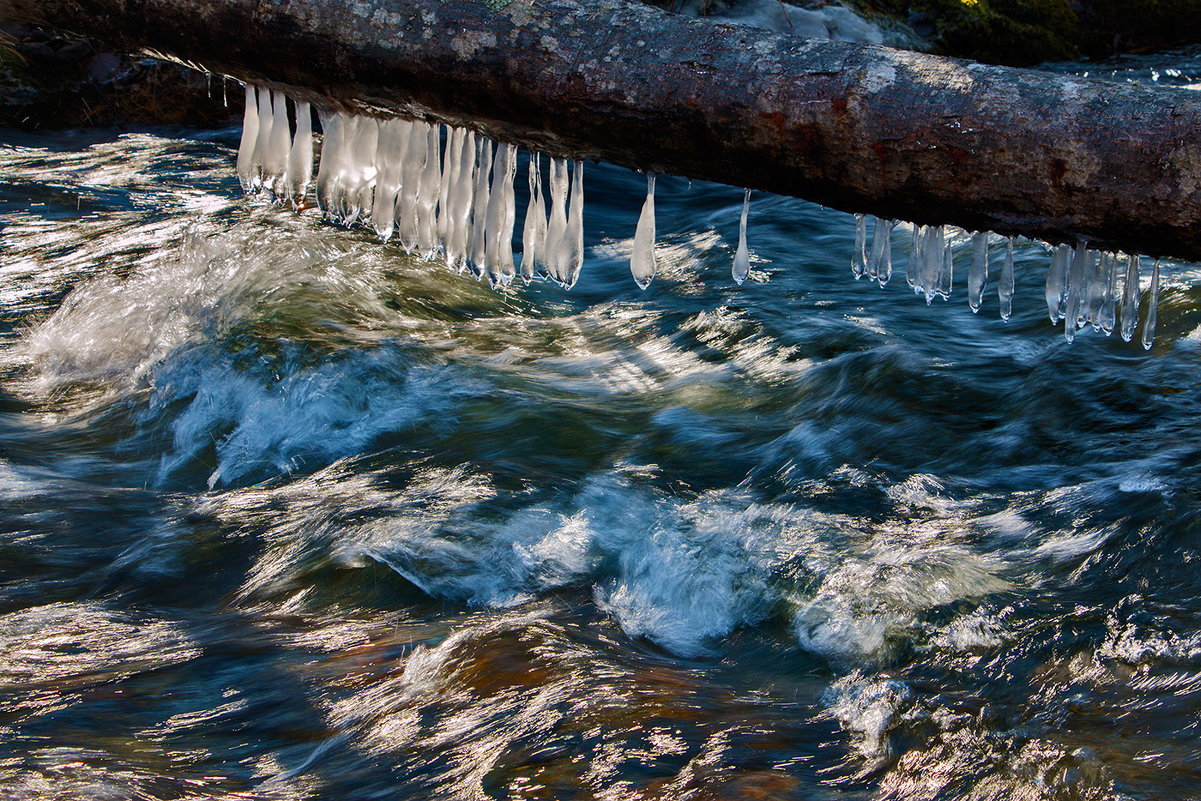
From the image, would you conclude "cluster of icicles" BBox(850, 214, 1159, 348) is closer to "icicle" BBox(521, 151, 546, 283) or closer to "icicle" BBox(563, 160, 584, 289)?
"icicle" BBox(563, 160, 584, 289)

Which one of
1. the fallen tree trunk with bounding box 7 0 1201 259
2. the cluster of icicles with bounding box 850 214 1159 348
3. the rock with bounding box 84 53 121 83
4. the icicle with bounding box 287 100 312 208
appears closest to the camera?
the fallen tree trunk with bounding box 7 0 1201 259

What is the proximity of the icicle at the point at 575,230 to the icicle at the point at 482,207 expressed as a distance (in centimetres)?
26

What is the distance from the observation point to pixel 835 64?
2240 millimetres

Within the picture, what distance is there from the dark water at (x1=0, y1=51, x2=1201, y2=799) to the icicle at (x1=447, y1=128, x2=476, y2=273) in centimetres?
131

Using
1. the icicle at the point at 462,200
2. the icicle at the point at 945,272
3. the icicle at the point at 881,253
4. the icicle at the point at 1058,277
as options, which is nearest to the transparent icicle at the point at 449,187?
the icicle at the point at 462,200

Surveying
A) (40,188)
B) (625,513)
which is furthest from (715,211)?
(40,188)

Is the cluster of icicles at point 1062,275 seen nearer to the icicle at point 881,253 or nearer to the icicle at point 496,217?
the icicle at point 881,253

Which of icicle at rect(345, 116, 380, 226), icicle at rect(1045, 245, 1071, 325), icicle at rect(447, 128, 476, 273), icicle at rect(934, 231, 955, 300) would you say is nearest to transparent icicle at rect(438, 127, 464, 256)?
icicle at rect(447, 128, 476, 273)

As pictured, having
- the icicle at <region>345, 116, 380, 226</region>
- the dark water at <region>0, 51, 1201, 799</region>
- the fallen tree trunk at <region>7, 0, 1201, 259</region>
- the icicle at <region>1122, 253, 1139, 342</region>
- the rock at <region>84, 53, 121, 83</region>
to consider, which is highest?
the rock at <region>84, 53, 121, 83</region>

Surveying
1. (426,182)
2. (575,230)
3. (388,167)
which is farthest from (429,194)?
(575,230)

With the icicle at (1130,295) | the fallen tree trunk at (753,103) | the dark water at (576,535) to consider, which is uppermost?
the fallen tree trunk at (753,103)

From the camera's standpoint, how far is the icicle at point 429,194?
307cm

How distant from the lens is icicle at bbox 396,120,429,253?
307cm

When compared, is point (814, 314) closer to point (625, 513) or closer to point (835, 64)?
point (625, 513)
